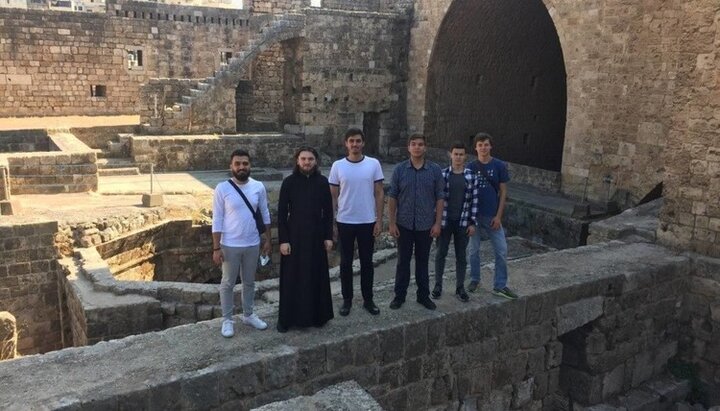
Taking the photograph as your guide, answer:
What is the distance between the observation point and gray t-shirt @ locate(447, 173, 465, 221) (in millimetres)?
5309

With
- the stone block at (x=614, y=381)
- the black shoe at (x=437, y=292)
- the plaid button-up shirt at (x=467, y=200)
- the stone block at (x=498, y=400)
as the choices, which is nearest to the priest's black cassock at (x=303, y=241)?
the plaid button-up shirt at (x=467, y=200)

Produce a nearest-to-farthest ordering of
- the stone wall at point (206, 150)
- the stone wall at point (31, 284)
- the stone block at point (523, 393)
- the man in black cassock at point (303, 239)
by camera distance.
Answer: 1. the man in black cassock at point (303, 239)
2. the stone block at point (523, 393)
3. the stone wall at point (31, 284)
4. the stone wall at point (206, 150)

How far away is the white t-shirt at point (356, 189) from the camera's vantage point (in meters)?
4.86

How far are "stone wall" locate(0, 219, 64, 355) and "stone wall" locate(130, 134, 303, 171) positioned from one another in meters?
6.69

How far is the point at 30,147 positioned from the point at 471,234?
1400 centimetres

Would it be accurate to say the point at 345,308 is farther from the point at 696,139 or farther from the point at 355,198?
the point at 696,139

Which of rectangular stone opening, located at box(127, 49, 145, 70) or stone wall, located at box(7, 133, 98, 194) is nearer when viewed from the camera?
stone wall, located at box(7, 133, 98, 194)

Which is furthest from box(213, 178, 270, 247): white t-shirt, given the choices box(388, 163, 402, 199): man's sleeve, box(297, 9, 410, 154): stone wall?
box(297, 9, 410, 154): stone wall

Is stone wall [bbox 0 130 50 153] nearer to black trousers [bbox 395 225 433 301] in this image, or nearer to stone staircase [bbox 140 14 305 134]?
stone staircase [bbox 140 14 305 134]

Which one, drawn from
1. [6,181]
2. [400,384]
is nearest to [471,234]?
[400,384]

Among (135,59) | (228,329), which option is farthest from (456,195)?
(135,59)

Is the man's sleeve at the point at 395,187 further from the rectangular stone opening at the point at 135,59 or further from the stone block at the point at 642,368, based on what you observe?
the rectangular stone opening at the point at 135,59

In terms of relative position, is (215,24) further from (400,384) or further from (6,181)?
(400,384)

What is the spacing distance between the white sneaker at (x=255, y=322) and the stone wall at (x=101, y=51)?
63.3ft
